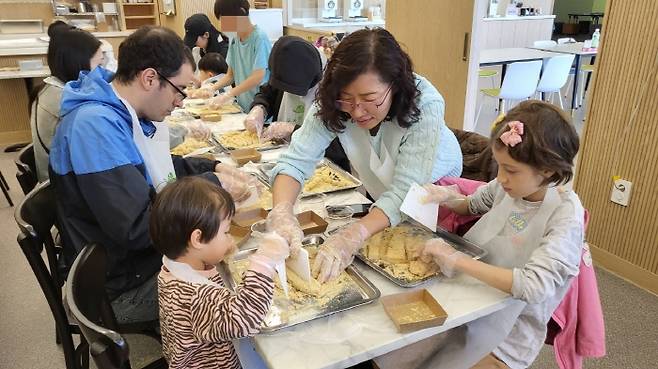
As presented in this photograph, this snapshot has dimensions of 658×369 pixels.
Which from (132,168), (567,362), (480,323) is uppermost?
(132,168)

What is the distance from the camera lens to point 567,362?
4.58 feet

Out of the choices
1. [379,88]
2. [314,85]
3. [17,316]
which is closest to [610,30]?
[314,85]

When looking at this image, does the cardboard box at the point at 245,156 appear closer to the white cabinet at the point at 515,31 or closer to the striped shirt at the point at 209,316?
the striped shirt at the point at 209,316

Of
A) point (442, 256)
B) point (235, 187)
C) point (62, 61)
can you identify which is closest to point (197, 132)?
point (62, 61)

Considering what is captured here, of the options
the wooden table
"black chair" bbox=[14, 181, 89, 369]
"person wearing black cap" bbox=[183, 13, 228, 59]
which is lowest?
"black chair" bbox=[14, 181, 89, 369]

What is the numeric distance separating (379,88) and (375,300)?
0.66m

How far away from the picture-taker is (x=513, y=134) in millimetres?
1258

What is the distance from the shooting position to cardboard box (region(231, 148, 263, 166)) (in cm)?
231

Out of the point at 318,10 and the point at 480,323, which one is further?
the point at 318,10

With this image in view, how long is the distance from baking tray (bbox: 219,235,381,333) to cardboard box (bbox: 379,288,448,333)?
0.17 ft

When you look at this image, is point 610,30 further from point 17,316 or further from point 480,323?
point 17,316

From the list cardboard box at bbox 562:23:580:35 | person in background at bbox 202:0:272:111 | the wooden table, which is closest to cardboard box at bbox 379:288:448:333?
person in background at bbox 202:0:272:111

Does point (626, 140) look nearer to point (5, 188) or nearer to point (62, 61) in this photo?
point (62, 61)

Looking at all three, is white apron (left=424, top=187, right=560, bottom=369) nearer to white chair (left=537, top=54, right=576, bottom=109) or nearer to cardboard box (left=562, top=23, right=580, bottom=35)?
white chair (left=537, top=54, right=576, bottom=109)
